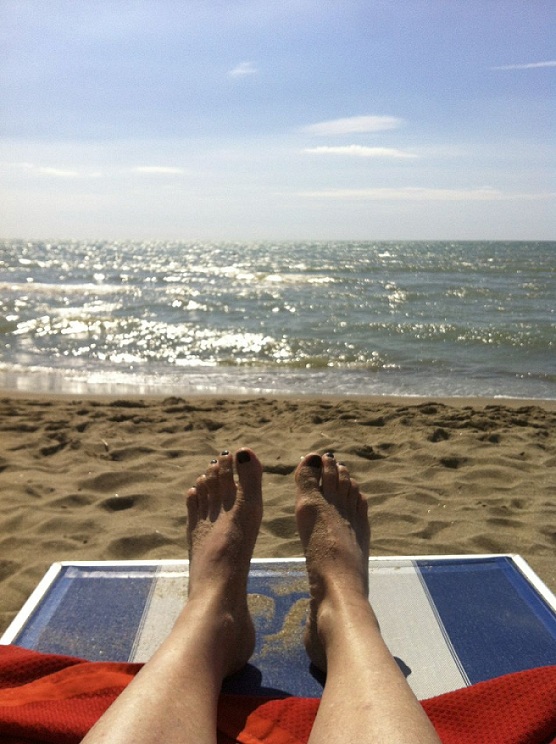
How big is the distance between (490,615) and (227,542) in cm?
75

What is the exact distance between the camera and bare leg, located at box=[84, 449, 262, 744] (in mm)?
1118

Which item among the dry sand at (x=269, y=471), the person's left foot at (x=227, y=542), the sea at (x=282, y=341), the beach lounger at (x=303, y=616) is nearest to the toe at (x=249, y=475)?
the person's left foot at (x=227, y=542)

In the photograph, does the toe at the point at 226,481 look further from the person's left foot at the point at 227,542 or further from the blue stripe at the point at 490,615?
the blue stripe at the point at 490,615

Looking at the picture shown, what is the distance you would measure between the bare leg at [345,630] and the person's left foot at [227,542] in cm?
16

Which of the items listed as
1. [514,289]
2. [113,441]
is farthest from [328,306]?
[113,441]

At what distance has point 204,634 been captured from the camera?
148 centimetres

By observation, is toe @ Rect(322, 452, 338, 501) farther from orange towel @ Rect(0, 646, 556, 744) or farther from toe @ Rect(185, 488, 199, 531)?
orange towel @ Rect(0, 646, 556, 744)

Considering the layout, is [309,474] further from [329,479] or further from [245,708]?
[245,708]

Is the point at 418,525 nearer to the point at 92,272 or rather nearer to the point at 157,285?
the point at 157,285

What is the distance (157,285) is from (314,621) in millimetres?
14404

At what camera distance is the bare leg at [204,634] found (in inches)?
44.0

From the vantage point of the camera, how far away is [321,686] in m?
1.60

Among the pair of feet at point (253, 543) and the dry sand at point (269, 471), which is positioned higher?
the pair of feet at point (253, 543)

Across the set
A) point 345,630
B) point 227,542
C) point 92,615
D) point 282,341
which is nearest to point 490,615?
point 345,630
